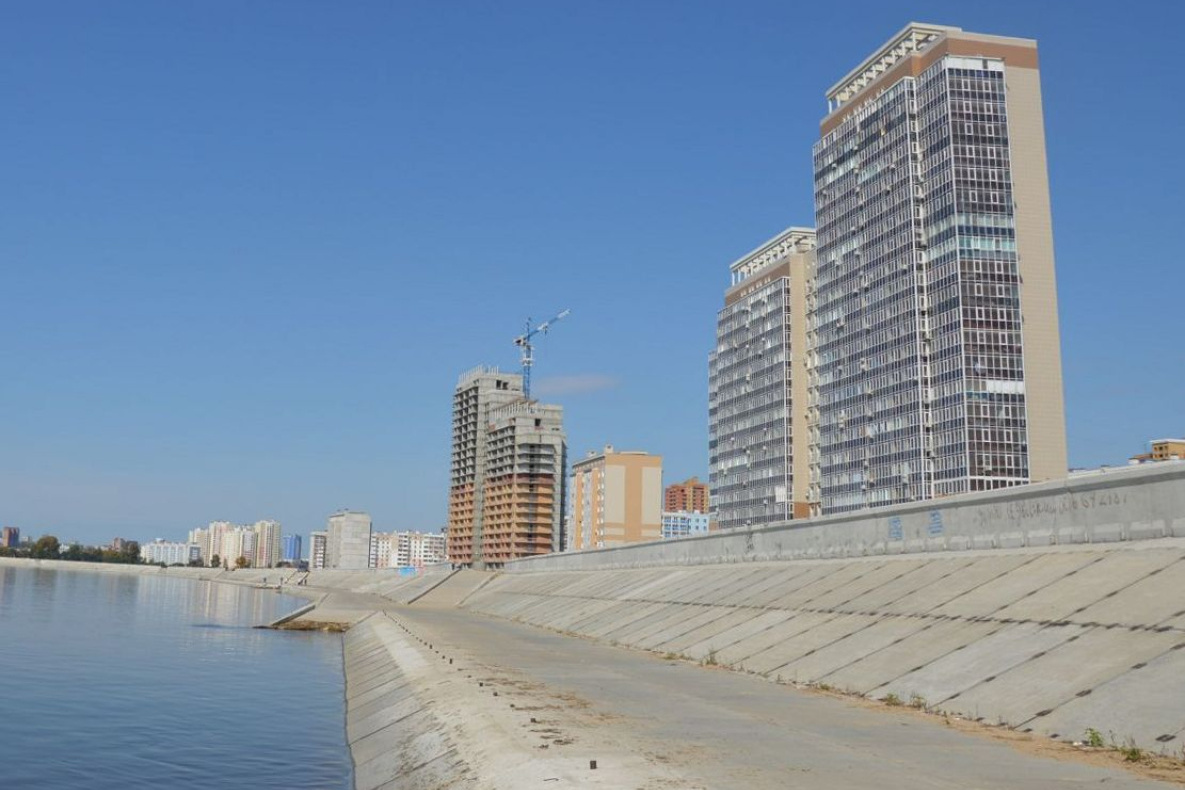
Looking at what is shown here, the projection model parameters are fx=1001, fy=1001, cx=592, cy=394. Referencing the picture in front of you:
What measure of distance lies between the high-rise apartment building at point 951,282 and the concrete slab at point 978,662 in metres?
111

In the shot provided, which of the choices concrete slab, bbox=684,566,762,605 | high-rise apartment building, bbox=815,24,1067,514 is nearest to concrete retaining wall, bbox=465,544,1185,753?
concrete slab, bbox=684,566,762,605

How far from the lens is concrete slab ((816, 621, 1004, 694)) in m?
25.0

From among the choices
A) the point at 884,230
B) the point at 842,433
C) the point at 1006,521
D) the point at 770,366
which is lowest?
the point at 1006,521

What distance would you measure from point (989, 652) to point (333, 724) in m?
23.5

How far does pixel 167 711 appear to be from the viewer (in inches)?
1442

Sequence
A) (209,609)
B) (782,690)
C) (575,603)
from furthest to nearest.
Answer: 1. (209,609)
2. (575,603)
3. (782,690)

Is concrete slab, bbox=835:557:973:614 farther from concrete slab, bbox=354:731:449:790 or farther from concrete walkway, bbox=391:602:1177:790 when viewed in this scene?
concrete slab, bbox=354:731:449:790

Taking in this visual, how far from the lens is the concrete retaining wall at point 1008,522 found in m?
26.7

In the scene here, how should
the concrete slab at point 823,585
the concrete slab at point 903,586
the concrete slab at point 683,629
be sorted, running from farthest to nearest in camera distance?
the concrete slab at point 683,629
the concrete slab at point 823,585
the concrete slab at point 903,586

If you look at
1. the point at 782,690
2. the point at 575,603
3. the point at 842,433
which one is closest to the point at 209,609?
the point at 575,603

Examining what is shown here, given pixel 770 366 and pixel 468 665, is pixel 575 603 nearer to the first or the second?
pixel 468 665

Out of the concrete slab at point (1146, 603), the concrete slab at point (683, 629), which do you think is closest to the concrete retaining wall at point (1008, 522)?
the concrete slab at point (1146, 603)

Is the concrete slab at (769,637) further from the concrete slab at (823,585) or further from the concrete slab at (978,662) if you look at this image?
the concrete slab at (978,662)

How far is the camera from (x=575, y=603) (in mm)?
70812
